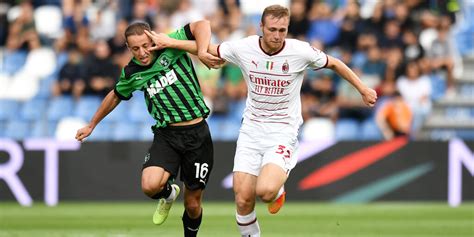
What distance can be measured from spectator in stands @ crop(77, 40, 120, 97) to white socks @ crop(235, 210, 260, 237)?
9.52 meters

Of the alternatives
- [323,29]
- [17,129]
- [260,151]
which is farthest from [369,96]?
[17,129]

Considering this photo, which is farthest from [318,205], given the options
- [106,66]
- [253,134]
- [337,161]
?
[253,134]

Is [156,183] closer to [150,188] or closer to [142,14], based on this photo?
[150,188]

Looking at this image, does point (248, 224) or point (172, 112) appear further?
point (172, 112)

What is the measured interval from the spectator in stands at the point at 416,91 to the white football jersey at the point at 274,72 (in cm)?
900

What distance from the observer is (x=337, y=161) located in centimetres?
1703

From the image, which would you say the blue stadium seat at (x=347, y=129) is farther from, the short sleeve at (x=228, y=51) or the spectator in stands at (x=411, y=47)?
the short sleeve at (x=228, y=51)

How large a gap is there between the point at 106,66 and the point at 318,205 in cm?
492

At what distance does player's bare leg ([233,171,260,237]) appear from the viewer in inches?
384

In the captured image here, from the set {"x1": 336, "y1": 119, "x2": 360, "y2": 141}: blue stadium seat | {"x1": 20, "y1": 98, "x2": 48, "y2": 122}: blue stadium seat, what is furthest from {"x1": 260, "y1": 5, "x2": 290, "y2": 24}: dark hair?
{"x1": 20, "y1": 98, "x2": 48, "y2": 122}: blue stadium seat

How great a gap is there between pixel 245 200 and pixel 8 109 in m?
10.8

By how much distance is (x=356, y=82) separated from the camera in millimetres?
9672

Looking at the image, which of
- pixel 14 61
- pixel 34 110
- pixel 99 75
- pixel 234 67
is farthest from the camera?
pixel 14 61

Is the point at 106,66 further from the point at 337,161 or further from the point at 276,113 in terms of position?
the point at 276,113
